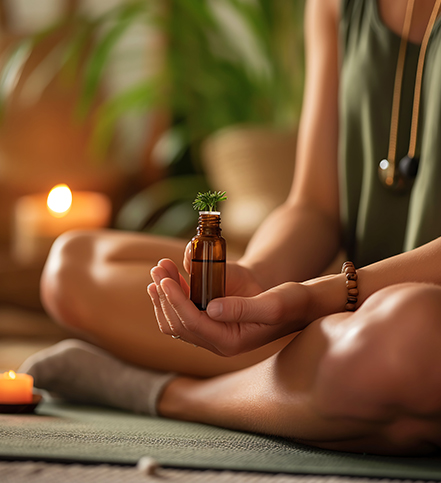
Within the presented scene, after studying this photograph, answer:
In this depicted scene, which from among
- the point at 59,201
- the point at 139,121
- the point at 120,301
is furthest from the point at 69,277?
the point at 139,121

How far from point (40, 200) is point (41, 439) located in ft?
5.99

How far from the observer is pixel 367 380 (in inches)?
24.2

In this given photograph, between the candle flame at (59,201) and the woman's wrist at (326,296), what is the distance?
161 centimetres

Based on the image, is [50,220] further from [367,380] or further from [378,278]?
[367,380]

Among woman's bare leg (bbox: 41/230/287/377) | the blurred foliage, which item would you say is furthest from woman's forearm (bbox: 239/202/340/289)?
the blurred foliage

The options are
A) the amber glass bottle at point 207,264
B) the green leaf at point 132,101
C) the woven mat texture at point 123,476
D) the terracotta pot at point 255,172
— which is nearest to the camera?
the woven mat texture at point 123,476

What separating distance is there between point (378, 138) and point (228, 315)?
0.50 meters

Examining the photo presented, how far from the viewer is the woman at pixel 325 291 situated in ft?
2.05

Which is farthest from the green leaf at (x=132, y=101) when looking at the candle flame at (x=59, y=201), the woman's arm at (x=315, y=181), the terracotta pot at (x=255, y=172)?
the woman's arm at (x=315, y=181)

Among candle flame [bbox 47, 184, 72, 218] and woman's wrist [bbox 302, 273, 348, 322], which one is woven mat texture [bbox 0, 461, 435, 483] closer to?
woman's wrist [bbox 302, 273, 348, 322]

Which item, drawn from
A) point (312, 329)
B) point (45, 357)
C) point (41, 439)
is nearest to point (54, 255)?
point (45, 357)

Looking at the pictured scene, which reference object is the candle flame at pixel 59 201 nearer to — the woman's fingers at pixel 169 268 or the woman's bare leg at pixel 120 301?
the woman's bare leg at pixel 120 301

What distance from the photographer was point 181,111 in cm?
256

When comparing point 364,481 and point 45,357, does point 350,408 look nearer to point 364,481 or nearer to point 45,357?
point 364,481
